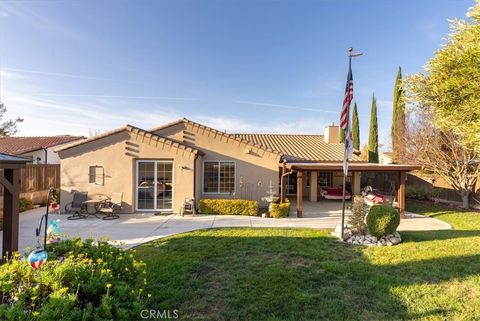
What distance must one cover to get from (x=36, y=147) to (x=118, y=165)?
42.5ft

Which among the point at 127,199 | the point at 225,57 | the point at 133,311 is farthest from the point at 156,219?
the point at 225,57

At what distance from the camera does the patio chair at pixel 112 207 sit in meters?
11.9

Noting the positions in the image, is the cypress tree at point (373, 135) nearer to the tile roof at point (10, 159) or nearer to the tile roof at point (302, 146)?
the tile roof at point (302, 146)

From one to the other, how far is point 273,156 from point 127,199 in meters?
8.32

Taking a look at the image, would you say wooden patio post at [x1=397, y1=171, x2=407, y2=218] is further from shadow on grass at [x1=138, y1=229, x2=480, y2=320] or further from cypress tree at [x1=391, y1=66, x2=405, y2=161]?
cypress tree at [x1=391, y1=66, x2=405, y2=161]

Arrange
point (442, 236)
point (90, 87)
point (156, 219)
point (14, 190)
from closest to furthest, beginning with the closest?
point (14, 190), point (442, 236), point (156, 219), point (90, 87)

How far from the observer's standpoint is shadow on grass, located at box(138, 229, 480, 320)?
430cm

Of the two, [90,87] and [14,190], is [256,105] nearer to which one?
[90,87]

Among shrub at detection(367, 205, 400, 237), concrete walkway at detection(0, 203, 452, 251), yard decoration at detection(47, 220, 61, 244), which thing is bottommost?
concrete walkway at detection(0, 203, 452, 251)

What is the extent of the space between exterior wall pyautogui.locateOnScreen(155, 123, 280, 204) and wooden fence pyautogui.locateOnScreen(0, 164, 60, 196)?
7.47m

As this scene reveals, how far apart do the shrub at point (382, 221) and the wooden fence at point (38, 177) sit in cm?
1683

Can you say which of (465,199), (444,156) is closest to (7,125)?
(444,156)

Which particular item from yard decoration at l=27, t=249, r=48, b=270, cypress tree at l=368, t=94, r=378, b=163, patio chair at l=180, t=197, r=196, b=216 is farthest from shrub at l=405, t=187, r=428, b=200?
yard decoration at l=27, t=249, r=48, b=270

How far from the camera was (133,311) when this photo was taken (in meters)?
3.24
